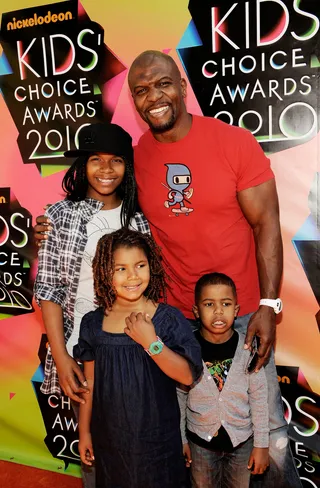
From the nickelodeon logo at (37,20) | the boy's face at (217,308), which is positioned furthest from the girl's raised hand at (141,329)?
the nickelodeon logo at (37,20)

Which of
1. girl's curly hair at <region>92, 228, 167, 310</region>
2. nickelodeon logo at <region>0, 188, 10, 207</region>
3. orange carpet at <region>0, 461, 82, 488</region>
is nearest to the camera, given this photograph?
girl's curly hair at <region>92, 228, 167, 310</region>

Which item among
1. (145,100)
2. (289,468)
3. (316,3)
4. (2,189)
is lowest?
(289,468)

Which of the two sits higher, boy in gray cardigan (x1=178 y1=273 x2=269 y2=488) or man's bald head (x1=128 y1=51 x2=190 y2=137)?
man's bald head (x1=128 y1=51 x2=190 y2=137)

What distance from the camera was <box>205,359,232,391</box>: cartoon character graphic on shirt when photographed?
1.68m

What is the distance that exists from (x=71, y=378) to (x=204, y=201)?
79 centimetres

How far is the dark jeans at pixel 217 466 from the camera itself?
172cm

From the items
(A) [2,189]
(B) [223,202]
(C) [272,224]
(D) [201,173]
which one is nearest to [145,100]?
(D) [201,173]

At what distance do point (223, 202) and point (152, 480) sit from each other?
0.97 meters

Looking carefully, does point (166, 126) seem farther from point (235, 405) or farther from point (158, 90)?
point (235, 405)

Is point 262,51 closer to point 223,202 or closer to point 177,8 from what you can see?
point 177,8

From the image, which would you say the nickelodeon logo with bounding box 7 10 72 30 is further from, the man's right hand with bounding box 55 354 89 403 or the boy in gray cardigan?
the man's right hand with bounding box 55 354 89 403

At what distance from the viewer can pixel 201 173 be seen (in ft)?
5.73

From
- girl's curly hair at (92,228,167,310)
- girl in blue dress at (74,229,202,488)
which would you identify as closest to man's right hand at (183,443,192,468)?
girl in blue dress at (74,229,202,488)

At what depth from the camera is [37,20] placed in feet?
7.98
